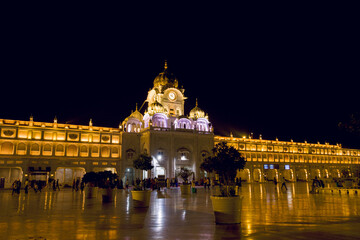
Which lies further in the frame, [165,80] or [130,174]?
[165,80]

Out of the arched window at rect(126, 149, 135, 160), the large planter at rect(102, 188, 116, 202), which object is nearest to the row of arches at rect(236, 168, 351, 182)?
the arched window at rect(126, 149, 135, 160)

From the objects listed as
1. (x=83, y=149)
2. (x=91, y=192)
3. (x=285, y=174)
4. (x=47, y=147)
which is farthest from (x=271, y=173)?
(x=91, y=192)

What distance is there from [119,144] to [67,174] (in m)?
9.46

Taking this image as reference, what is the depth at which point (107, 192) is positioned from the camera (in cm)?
1716

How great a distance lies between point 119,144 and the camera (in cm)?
4972

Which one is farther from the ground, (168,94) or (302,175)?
(168,94)

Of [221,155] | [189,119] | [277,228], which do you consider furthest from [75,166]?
[277,228]

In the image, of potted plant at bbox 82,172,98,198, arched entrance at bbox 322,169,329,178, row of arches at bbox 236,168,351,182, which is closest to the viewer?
potted plant at bbox 82,172,98,198

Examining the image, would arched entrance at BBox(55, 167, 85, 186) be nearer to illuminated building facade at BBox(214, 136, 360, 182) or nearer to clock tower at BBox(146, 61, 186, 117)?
clock tower at BBox(146, 61, 186, 117)

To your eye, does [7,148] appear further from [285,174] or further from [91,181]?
[285,174]

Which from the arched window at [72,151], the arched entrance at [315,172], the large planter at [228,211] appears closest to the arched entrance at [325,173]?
the arched entrance at [315,172]

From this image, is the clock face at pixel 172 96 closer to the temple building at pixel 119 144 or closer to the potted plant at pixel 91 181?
the temple building at pixel 119 144

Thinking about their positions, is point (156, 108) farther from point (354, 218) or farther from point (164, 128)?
point (354, 218)

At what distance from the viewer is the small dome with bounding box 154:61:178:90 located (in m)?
55.5
